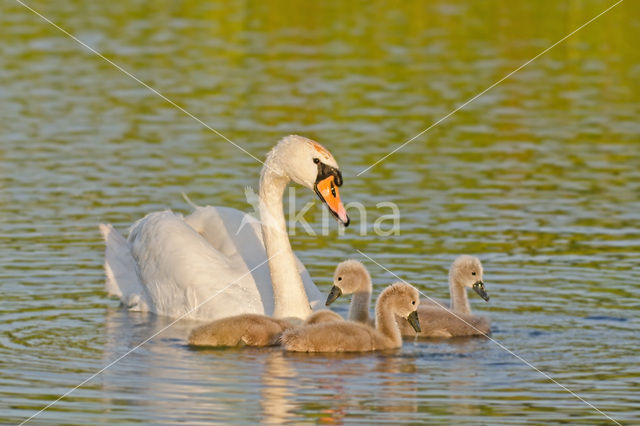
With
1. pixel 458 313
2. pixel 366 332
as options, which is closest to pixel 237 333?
pixel 366 332

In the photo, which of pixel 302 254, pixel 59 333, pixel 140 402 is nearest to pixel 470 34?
pixel 302 254

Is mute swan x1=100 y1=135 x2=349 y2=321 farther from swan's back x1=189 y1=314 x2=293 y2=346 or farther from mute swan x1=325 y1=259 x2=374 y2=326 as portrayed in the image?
swan's back x1=189 y1=314 x2=293 y2=346

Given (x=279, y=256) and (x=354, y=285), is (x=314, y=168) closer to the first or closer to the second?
(x=279, y=256)

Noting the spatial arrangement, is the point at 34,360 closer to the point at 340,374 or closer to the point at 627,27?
the point at 340,374

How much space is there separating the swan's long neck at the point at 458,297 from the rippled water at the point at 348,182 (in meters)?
0.39

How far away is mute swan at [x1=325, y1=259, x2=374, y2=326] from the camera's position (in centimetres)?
1284

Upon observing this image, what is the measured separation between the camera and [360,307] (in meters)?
13.1

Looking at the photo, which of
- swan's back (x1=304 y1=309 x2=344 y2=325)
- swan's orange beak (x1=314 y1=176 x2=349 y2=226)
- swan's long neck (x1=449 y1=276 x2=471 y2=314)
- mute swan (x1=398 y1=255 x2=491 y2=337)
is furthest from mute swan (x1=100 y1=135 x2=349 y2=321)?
swan's long neck (x1=449 y1=276 x2=471 y2=314)

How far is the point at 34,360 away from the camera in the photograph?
11578 millimetres

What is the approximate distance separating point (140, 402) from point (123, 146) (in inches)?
421

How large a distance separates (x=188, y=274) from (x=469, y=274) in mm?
2616

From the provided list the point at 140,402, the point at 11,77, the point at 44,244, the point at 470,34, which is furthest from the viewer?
the point at 470,34

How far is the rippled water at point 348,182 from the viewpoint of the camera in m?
10.8

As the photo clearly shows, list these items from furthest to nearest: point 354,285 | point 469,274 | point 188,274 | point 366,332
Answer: point 188,274 < point 469,274 < point 354,285 < point 366,332
